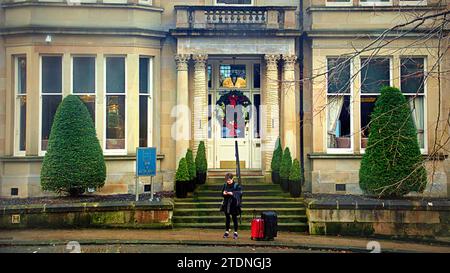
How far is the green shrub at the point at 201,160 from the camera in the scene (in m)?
18.0

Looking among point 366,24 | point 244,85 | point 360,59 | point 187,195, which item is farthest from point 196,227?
point 366,24

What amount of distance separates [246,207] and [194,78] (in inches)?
196

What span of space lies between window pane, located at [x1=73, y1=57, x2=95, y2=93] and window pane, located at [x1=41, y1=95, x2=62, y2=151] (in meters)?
0.71

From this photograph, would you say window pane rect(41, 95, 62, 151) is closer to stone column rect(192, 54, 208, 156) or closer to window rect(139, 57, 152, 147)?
window rect(139, 57, 152, 147)

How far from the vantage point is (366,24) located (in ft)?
63.7

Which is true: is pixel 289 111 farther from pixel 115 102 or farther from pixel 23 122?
pixel 23 122

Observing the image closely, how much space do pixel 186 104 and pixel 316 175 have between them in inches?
191

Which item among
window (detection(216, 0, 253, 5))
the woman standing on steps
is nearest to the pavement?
the woman standing on steps

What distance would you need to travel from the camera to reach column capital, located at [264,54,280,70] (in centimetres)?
1897

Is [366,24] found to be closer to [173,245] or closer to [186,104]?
[186,104]

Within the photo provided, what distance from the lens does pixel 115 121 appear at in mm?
19156

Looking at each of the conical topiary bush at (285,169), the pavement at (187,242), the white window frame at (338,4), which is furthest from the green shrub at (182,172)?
the white window frame at (338,4)

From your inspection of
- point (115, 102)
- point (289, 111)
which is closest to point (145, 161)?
point (115, 102)
